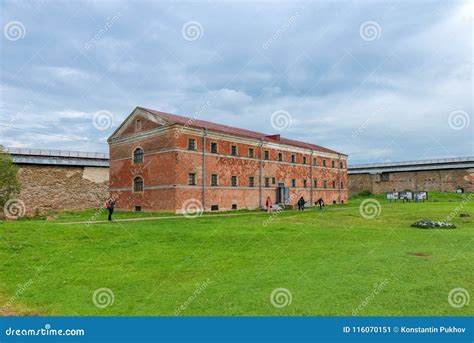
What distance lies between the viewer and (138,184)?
33125mm

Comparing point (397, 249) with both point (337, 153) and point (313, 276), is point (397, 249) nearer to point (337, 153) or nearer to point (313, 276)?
point (313, 276)

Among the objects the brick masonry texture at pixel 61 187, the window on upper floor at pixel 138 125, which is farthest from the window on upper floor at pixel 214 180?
the brick masonry texture at pixel 61 187

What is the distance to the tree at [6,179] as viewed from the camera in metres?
29.1

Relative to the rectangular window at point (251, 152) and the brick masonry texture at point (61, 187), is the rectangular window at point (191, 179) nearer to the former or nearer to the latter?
the rectangular window at point (251, 152)

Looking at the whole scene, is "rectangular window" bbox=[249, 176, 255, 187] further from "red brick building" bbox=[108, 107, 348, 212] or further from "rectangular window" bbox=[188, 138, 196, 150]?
"rectangular window" bbox=[188, 138, 196, 150]

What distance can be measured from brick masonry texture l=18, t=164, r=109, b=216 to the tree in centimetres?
300

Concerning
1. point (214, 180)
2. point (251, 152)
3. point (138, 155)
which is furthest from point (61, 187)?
point (251, 152)

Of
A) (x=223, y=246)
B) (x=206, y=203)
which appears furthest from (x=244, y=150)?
(x=223, y=246)

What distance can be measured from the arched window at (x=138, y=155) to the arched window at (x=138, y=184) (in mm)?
1637

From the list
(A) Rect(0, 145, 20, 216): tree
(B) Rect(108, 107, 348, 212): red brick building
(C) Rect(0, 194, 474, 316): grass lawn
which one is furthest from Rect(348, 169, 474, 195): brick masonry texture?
(A) Rect(0, 145, 20, 216): tree

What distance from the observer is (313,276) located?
29.7 feet

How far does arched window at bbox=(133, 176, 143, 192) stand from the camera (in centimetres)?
3275

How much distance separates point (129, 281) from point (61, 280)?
1.88 metres

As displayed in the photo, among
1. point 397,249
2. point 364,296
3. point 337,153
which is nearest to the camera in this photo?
point 364,296
